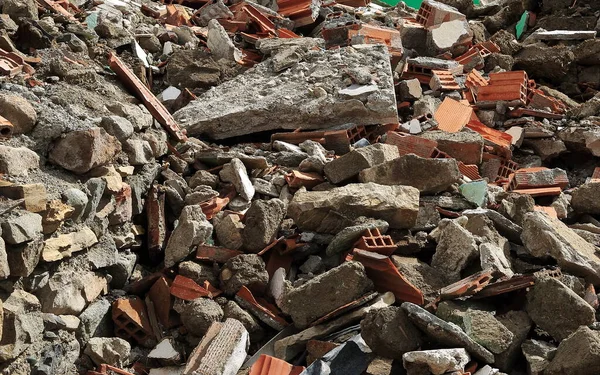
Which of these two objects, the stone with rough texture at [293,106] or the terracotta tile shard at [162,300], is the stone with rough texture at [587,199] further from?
the terracotta tile shard at [162,300]

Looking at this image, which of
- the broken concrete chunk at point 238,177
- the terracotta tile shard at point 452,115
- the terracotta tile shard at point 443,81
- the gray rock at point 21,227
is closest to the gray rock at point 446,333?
the broken concrete chunk at point 238,177

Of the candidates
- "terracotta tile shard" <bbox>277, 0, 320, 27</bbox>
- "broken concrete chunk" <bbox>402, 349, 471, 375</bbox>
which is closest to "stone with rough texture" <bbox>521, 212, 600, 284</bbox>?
"broken concrete chunk" <bbox>402, 349, 471, 375</bbox>

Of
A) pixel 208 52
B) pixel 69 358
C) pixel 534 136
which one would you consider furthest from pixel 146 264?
pixel 534 136

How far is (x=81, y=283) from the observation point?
4.48 m

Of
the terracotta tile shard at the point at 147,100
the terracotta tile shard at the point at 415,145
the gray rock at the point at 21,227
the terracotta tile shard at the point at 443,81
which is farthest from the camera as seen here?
the terracotta tile shard at the point at 443,81

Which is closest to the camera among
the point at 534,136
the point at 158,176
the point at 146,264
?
the point at 146,264

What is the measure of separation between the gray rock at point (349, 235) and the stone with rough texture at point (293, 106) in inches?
72.7

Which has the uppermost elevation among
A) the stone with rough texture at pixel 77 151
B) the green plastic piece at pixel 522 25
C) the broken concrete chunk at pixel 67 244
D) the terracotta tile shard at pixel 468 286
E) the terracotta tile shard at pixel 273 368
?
the stone with rough texture at pixel 77 151

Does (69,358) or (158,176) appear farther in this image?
(158,176)

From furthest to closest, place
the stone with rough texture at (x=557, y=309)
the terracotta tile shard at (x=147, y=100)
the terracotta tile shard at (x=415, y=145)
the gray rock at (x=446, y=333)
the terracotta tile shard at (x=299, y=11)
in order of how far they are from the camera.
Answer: the terracotta tile shard at (x=299, y=11)
the terracotta tile shard at (x=415, y=145)
the terracotta tile shard at (x=147, y=100)
the stone with rough texture at (x=557, y=309)
the gray rock at (x=446, y=333)

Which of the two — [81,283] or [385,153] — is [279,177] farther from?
[81,283]

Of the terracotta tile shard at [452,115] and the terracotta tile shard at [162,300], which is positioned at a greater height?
the terracotta tile shard at [162,300]

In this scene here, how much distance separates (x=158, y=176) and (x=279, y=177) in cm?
93

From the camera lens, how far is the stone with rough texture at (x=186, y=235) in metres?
5.02
